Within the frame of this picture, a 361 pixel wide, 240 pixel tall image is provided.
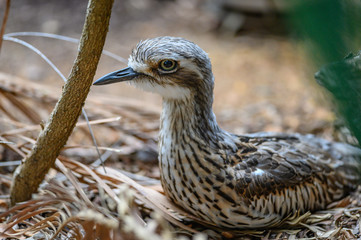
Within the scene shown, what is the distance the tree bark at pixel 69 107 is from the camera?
79.0 inches

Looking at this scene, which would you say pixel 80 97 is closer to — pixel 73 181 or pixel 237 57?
pixel 73 181

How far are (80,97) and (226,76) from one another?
398 centimetres

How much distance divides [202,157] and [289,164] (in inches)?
21.0

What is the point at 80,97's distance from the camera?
2158 mm

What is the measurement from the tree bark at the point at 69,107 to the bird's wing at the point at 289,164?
0.86 metres

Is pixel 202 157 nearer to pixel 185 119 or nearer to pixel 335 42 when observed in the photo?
pixel 185 119

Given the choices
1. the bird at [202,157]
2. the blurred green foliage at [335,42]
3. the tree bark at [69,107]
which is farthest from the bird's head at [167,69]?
the blurred green foliage at [335,42]

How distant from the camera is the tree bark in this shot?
6.58 ft

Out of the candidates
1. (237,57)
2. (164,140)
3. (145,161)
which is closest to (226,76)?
(237,57)

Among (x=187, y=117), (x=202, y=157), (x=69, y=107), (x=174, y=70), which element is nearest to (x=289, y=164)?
(x=202, y=157)

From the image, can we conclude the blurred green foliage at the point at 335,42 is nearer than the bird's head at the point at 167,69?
Yes

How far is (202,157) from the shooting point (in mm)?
2375

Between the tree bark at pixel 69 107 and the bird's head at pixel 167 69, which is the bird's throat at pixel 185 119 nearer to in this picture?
the bird's head at pixel 167 69

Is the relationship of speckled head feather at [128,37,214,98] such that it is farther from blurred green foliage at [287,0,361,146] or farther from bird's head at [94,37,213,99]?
blurred green foliage at [287,0,361,146]
